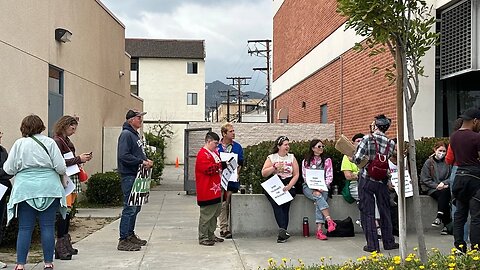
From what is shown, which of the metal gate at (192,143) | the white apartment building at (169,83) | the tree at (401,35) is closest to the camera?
the tree at (401,35)

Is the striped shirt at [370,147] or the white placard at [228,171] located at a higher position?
the striped shirt at [370,147]

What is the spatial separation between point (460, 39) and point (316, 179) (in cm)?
439

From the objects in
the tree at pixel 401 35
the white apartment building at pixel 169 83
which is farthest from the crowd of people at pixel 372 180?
the white apartment building at pixel 169 83

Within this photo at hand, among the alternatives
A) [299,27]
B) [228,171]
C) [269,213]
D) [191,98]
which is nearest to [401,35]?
[228,171]

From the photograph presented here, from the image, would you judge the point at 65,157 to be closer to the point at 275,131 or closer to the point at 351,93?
the point at 351,93

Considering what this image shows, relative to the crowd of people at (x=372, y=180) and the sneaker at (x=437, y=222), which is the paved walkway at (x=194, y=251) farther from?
the crowd of people at (x=372, y=180)

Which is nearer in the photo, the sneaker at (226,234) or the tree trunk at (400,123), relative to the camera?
the tree trunk at (400,123)

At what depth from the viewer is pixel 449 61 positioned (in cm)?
1211

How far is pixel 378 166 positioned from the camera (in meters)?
8.50

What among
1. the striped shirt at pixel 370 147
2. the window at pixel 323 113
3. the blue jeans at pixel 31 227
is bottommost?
the blue jeans at pixel 31 227

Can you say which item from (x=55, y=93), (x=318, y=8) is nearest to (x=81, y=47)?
(x=55, y=93)

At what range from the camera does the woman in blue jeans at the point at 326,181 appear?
987 centimetres

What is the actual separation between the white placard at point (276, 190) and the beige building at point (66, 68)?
5.09 meters

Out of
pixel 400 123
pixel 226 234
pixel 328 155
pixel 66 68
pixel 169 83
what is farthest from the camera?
pixel 169 83
